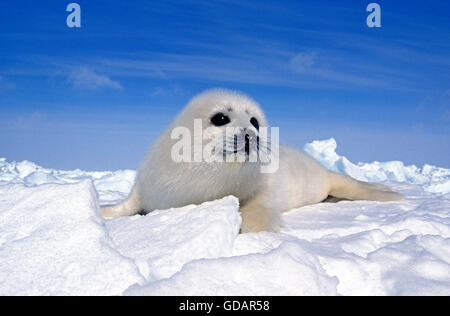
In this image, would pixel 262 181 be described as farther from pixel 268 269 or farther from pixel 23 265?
pixel 23 265

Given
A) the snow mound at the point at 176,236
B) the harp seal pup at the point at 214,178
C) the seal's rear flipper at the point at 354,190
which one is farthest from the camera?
the seal's rear flipper at the point at 354,190

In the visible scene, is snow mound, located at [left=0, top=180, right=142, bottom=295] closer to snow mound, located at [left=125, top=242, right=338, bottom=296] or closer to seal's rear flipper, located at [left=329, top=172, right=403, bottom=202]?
snow mound, located at [left=125, top=242, right=338, bottom=296]

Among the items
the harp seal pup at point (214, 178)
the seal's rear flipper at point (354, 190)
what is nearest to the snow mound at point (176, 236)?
the harp seal pup at point (214, 178)

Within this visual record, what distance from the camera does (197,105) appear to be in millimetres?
3912

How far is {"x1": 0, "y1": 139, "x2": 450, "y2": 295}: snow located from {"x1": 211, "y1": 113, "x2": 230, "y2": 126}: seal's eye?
32.1 inches

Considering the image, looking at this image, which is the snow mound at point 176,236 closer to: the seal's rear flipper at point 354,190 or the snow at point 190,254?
the snow at point 190,254

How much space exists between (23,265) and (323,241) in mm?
1887

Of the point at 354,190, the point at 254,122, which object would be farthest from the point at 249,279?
the point at 354,190

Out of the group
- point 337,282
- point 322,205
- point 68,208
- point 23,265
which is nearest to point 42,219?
point 68,208

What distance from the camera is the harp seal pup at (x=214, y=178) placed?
140 inches

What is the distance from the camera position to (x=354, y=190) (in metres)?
5.59

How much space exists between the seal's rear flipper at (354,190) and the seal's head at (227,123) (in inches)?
78.9

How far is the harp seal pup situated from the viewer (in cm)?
357

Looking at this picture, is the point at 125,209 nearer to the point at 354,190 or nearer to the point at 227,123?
the point at 227,123
